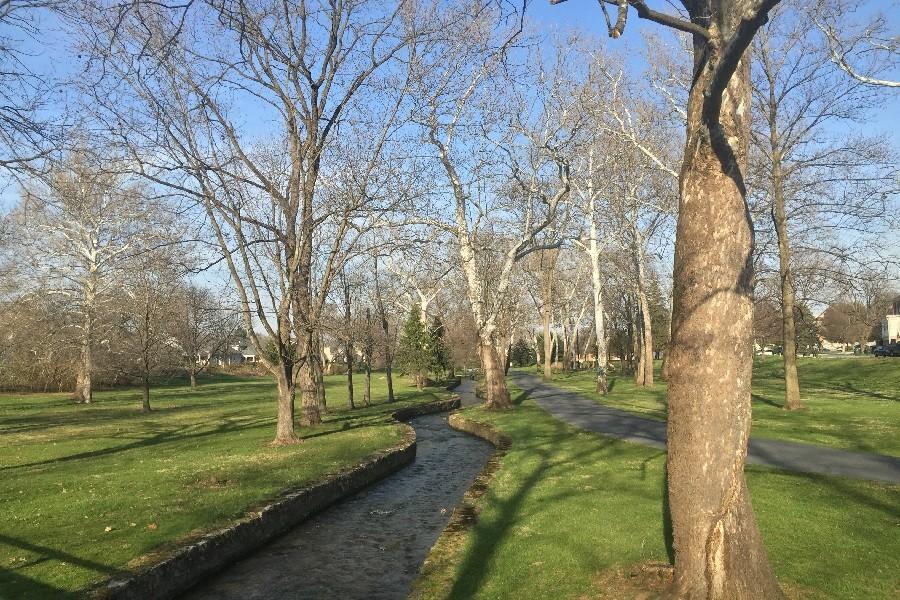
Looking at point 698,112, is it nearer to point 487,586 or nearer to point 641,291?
point 487,586

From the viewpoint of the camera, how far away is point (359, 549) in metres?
8.86

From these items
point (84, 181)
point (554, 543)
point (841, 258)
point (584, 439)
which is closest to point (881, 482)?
point (554, 543)

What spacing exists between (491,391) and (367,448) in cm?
916

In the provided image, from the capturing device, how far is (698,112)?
4.85m

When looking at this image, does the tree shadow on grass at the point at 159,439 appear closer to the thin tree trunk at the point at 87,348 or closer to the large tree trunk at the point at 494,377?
the large tree trunk at the point at 494,377

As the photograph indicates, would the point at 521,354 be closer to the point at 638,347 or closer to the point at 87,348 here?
the point at 638,347

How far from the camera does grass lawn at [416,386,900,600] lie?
5664mm

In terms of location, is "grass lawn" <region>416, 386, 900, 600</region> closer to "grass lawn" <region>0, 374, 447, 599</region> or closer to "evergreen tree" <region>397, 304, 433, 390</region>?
"grass lawn" <region>0, 374, 447, 599</region>

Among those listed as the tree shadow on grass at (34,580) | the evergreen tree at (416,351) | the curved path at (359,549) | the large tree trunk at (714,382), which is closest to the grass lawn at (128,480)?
the tree shadow on grass at (34,580)

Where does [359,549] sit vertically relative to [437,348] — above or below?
below

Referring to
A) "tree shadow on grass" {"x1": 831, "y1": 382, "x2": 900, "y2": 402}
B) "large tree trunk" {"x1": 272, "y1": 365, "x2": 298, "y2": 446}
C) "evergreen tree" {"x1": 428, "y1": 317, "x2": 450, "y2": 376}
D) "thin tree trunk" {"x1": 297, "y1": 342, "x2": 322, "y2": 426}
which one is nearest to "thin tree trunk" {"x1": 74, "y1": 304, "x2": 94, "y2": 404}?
"thin tree trunk" {"x1": 297, "y1": 342, "x2": 322, "y2": 426}

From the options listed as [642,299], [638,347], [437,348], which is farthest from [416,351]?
[642,299]

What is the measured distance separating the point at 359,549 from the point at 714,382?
597 cm

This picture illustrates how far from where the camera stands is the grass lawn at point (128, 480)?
22.6ft
